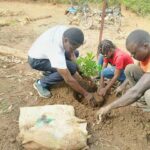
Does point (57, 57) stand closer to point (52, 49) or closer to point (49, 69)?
point (52, 49)

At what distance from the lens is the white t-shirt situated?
4.62 m

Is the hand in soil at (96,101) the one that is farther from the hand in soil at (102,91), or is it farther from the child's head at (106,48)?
the child's head at (106,48)

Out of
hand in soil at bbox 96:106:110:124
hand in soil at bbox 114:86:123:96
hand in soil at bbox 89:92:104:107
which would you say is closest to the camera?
hand in soil at bbox 96:106:110:124

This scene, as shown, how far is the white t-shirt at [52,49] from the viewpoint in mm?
4617

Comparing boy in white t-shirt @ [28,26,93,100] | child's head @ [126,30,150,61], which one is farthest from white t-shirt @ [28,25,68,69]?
child's head @ [126,30,150,61]

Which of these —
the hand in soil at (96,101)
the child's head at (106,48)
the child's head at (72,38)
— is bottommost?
the hand in soil at (96,101)

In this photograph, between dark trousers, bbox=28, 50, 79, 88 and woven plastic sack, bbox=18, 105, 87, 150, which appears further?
dark trousers, bbox=28, 50, 79, 88

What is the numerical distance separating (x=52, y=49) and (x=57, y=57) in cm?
15

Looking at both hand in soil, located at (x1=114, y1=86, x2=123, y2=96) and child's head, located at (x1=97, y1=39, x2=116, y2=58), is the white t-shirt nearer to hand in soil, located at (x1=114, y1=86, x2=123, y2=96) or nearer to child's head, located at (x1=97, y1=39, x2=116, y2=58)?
child's head, located at (x1=97, y1=39, x2=116, y2=58)

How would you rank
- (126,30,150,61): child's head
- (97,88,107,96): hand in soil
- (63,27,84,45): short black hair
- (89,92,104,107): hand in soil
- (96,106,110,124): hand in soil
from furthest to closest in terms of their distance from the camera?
1. (97,88,107,96): hand in soil
2. (89,92,104,107): hand in soil
3. (63,27,84,45): short black hair
4. (96,106,110,124): hand in soil
5. (126,30,150,61): child's head

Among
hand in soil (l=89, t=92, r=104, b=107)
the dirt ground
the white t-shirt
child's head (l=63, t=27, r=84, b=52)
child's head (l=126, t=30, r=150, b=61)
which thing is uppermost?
child's head (l=126, t=30, r=150, b=61)

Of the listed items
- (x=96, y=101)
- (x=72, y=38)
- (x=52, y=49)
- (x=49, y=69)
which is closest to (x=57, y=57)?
(x=52, y=49)

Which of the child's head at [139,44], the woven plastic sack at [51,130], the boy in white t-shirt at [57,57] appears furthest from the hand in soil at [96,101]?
the child's head at [139,44]

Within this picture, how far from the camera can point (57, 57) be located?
4.62 metres
